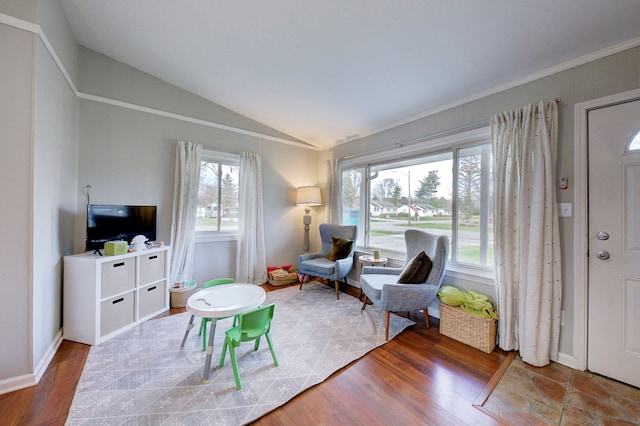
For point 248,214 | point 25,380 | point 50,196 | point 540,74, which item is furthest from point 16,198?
point 540,74

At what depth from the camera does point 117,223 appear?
2576mm

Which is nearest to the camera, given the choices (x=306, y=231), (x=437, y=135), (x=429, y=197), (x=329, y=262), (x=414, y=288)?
(x=414, y=288)

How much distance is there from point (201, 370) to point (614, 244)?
317 centimetres

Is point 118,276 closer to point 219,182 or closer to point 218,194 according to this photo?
point 218,194

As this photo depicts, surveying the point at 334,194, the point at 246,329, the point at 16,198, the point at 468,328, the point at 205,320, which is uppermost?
the point at 334,194

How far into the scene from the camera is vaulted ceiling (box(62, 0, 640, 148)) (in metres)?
1.62

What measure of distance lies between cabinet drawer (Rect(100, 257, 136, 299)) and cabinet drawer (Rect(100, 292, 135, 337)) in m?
0.08

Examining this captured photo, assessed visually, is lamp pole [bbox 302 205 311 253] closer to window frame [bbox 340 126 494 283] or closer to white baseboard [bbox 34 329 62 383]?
window frame [bbox 340 126 494 283]

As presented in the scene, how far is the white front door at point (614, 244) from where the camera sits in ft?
5.46

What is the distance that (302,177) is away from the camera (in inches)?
174

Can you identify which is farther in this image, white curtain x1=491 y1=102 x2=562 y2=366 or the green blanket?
the green blanket

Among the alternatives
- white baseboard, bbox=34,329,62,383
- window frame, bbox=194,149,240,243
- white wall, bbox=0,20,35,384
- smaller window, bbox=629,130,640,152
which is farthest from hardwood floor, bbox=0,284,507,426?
smaller window, bbox=629,130,640,152

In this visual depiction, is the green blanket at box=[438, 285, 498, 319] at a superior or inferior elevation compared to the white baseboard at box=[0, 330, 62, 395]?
superior

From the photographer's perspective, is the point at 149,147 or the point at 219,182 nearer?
the point at 149,147
